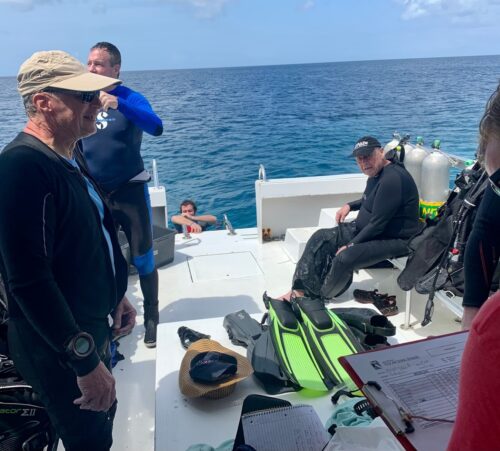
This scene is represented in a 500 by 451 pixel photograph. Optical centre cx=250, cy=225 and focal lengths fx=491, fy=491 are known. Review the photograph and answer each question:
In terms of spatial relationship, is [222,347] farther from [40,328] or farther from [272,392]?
[40,328]

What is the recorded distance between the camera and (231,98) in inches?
1089

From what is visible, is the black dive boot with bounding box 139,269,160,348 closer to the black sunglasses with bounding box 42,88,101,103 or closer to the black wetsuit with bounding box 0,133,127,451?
the black wetsuit with bounding box 0,133,127,451

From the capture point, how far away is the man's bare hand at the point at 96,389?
129 centimetres

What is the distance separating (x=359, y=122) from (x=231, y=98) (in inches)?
473

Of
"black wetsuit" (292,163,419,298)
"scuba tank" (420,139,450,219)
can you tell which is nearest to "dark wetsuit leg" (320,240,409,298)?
"black wetsuit" (292,163,419,298)

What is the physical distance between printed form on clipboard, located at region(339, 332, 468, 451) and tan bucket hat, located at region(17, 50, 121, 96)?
95 cm

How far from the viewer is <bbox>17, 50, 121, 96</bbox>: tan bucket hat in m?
1.26

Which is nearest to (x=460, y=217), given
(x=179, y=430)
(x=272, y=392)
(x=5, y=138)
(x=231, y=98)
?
(x=272, y=392)

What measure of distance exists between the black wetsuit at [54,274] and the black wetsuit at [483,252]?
1146 millimetres

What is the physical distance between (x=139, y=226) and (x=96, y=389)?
149cm

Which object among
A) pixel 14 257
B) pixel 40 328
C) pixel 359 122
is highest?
pixel 14 257

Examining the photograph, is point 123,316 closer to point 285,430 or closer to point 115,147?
point 285,430

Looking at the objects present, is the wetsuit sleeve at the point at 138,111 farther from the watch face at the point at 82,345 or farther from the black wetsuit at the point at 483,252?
the black wetsuit at the point at 483,252

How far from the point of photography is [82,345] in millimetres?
1259
